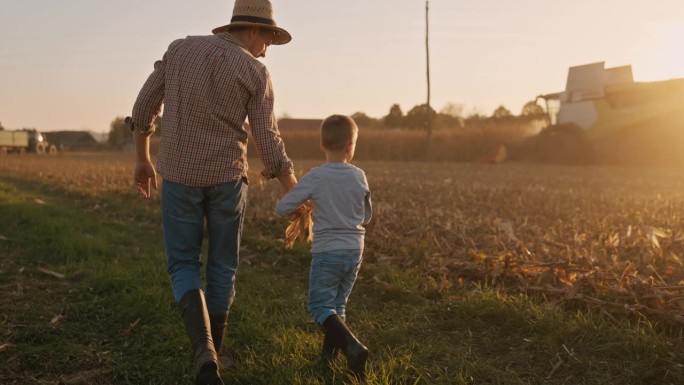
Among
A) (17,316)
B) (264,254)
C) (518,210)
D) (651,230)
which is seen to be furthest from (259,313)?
(518,210)

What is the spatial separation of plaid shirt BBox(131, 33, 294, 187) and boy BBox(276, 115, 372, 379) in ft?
1.02

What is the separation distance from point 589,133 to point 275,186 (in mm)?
18260

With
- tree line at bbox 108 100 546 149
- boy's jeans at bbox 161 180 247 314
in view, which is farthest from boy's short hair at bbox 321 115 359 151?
tree line at bbox 108 100 546 149

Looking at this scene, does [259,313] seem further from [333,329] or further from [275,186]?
[275,186]

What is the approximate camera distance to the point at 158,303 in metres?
4.34

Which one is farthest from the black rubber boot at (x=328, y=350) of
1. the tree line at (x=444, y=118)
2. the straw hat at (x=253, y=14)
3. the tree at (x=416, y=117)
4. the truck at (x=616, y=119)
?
the tree at (x=416, y=117)

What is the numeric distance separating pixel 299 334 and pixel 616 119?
25.3 m

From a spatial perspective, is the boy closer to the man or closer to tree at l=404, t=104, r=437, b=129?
the man

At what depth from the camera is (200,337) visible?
9.57 feet

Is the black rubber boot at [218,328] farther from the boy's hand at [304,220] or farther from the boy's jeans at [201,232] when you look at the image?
the boy's hand at [304,220]

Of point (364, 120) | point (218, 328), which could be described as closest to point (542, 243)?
point (218, 328)

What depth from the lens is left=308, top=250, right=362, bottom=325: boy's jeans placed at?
314cm

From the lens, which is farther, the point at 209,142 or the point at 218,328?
the point at 218,328

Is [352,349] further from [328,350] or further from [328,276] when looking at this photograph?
[328,276]
